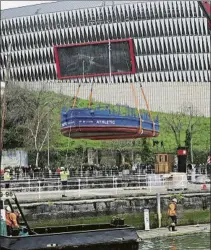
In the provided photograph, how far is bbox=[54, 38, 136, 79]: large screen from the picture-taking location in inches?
2763

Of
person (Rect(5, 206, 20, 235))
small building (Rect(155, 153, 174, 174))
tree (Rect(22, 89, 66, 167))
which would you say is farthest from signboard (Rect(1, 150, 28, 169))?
person (Rect(5, 206, 20, 235))

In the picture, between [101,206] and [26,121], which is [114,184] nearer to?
[101,206]

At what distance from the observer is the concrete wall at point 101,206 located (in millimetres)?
29656

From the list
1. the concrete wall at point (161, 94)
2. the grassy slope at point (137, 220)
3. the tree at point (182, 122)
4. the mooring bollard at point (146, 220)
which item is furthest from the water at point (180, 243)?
the concrete wall at point (161, 94)

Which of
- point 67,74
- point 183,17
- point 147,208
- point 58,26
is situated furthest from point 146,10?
point 147,208

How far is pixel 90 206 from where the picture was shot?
Result: 31.1 m

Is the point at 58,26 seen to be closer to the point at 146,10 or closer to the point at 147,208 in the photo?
the point at 146,10

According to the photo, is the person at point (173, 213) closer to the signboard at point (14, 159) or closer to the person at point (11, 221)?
the person at point (11, 221)

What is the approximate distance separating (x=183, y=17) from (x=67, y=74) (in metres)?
22.5

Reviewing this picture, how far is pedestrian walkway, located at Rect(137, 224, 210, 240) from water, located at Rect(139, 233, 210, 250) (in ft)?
1.82

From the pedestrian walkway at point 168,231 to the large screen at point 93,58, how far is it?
1484 inches

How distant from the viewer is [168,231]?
98.8 ft

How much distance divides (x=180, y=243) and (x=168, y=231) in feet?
10.4

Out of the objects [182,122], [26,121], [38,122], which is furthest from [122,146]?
[182,122]
